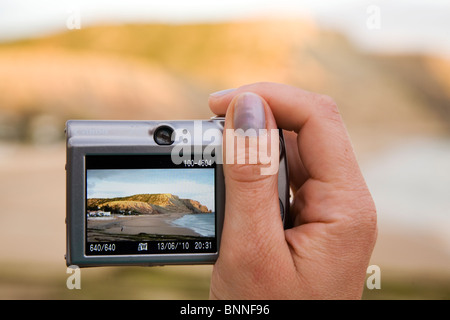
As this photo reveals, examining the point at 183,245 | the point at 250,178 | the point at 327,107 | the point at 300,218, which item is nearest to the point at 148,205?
the point at 183,245

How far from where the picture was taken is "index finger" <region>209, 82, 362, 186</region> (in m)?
1.52

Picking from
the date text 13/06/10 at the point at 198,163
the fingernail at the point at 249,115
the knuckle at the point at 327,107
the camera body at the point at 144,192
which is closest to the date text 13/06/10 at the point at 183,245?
the camera body at the point at 144,192

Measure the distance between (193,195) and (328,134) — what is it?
48cm

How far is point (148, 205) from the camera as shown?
1.45 metres

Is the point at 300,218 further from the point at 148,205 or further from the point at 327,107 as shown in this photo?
the point at 148,205

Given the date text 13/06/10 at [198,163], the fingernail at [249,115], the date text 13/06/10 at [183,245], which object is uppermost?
the fingernail at [249,115]

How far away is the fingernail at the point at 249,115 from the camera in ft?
4.58

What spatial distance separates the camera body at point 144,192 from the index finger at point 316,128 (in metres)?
0.22

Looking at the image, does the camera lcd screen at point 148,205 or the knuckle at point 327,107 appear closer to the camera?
the camera lcd screen at point 148,205

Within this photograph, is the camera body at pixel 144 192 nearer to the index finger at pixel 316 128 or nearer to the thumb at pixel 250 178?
the thumb at pixel 250 178

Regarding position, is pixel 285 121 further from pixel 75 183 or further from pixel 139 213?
pixel 75 183

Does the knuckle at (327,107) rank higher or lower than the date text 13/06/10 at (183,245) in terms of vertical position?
higher

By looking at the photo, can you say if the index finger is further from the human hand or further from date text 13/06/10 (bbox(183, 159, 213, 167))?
date text 13/06/10 (bbox(183, 159, 213, 167))
